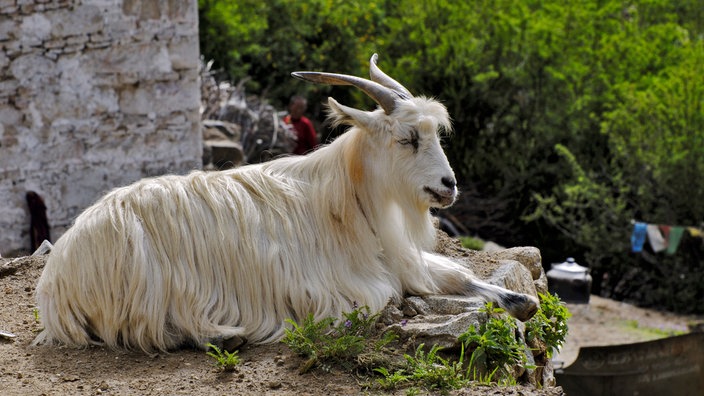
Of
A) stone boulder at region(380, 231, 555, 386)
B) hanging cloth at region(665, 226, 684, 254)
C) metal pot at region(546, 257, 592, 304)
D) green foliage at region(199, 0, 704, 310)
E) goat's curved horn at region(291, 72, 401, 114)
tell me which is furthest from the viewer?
green foliage at region(199, 0, 704, 310)

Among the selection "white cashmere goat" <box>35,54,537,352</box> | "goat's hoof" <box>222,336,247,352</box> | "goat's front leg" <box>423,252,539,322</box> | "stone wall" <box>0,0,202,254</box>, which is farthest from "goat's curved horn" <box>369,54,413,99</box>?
"stone wall" <box>0,0,202,254</box>

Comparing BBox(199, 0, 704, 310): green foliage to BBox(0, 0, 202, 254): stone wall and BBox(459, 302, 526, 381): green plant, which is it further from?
BBox(459, 302, 526, 381): green plant

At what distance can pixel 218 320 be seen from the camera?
17.9 feet

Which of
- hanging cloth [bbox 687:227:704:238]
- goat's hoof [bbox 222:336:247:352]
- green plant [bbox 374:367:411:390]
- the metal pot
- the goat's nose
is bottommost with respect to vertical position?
hanging cloth [bbox 687:227:704:238]

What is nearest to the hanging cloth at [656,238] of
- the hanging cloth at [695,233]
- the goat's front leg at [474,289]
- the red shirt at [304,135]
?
the hanging cloth at [695,233]

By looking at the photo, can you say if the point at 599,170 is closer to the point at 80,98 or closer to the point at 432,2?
the point at 432,2

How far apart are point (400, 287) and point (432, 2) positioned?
39.0ft

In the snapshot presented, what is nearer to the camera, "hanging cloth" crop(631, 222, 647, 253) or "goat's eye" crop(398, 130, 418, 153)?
"goat's eye" crop(398, 130, 418, 153)

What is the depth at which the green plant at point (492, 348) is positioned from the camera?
5184mm

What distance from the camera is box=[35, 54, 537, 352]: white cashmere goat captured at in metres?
5.39

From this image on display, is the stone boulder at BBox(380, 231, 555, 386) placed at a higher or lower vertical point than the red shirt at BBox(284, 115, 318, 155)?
lower

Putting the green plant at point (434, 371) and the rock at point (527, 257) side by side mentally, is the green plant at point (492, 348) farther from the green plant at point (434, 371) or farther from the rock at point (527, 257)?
the rock at point (527, 257)

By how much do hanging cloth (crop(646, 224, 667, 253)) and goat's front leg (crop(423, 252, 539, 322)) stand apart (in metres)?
8.53

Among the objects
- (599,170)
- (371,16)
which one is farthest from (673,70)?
(371,16)
